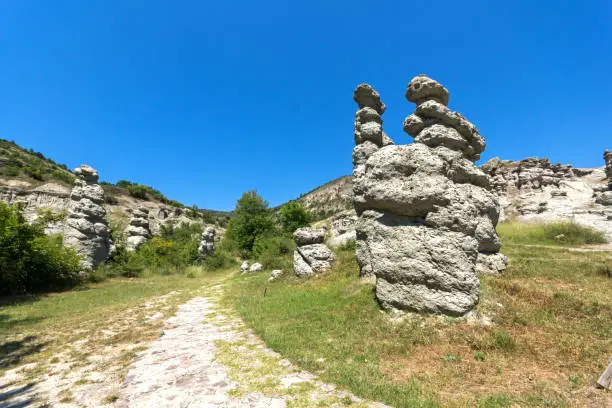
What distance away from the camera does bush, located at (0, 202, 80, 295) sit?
13805 millimetres

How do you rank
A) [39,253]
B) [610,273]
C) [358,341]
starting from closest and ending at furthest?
[358,341] < [610,273] < [39,253]

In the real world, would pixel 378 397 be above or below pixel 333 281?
below

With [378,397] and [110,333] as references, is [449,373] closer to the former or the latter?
[378,397]

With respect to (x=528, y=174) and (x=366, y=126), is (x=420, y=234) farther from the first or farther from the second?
(x=528, y=174)

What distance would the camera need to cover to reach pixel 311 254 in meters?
14.7

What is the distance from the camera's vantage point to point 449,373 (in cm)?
455

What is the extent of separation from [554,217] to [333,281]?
24.6 m

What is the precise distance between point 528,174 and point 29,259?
45.7 metres

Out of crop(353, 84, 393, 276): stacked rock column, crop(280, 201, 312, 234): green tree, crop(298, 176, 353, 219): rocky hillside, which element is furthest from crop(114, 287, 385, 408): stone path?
crop(298, 176, 353, 219): rocky hillside

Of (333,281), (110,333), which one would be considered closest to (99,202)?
(110,333)

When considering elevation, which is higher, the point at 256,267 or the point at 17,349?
the point at 256,267

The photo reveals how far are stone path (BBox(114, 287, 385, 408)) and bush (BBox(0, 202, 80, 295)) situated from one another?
13093mm

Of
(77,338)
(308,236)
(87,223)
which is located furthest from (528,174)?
(87,223)

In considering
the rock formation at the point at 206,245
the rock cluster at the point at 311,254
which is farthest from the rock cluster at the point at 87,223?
the rock cluster at the point at 311,254
